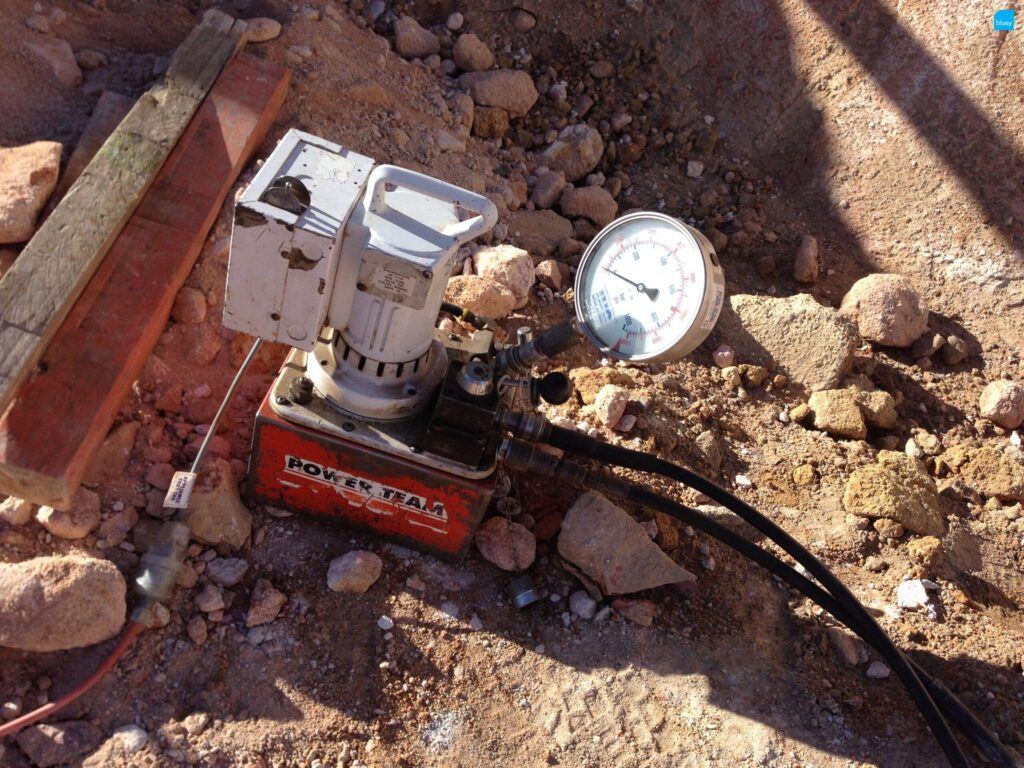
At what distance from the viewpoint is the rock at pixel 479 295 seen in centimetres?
278

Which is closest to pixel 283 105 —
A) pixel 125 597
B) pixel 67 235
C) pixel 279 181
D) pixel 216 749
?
Answer: pixel 67 235

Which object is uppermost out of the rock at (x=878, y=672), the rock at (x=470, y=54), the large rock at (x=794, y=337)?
the large rock at (x=794, y=337)

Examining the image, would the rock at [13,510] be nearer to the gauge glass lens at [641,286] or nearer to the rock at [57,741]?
the rock at [57,741]

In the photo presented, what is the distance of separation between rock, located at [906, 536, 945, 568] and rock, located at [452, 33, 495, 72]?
94.7 inches

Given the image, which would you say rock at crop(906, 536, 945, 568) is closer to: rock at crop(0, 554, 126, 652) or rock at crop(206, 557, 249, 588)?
rock at crop(206, 557, 249, 588)

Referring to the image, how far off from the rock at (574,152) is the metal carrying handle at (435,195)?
177 cm

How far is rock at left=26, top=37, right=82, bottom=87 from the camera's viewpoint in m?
2.84

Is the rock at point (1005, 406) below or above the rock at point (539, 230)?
above

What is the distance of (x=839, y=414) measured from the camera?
2.88 m

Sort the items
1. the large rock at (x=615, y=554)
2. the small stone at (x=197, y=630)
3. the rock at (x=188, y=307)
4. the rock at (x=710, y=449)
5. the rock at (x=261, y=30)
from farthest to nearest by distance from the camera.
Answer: the rock at (x=261, y=30)
the rock at (x=710, y=449)
the rock at (x=188, y=307)
the large rock at (x=615, y=554)
the small stone at (x=197, y=630)

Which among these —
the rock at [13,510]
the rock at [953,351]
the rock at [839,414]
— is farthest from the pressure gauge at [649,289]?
the rock at [953,351]

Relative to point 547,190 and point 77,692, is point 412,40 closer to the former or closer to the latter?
point 547,190

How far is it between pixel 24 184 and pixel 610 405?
1.72 metres

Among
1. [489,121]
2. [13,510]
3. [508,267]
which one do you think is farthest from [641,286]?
[489,121]
